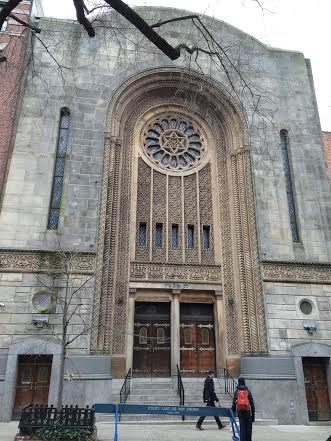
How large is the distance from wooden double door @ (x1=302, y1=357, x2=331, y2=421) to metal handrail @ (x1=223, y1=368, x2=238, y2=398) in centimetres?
284

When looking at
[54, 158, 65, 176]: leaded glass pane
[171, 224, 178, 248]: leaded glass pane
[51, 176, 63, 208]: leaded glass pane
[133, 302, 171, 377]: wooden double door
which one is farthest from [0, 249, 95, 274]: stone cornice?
[171, 224, 178, 248]: leaded glass pane

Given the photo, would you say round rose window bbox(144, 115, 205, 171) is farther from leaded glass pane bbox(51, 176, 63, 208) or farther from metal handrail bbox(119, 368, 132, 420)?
metal handrail bbox(119, 368, 132, 420)

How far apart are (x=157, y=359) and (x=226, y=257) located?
5.28 m

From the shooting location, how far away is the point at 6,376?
13.2 metres

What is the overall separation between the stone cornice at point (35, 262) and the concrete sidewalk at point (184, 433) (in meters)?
5.10

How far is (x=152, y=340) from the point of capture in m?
16.4

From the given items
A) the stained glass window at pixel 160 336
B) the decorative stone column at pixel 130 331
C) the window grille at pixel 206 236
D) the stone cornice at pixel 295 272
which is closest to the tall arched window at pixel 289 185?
the stone cornice at pixel 295 272

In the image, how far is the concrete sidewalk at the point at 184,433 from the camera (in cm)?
1009

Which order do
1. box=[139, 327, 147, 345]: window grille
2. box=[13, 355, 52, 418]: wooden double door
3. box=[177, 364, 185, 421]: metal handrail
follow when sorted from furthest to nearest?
box=[139, 327, 147, 345]: window grille < box=[13, 355, 52, 418]: wooden double door < box=[177, 364, 185, 421]: metal handrail

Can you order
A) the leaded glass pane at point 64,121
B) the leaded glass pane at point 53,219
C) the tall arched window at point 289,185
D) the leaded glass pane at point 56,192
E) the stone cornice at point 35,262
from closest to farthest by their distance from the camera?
the stone cornice at point 35,262 → the leaded glass pane at point 53,219 → the leaded glass pane at point 56,192 → the leaded glass pane at point 64,121 → the tall arched window at point 289,185

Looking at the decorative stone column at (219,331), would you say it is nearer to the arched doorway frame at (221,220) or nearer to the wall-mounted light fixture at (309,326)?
the arched doorway frame at (221,220)

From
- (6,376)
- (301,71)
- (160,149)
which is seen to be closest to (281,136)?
(301,71)

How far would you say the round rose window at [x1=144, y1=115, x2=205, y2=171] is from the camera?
1945cm

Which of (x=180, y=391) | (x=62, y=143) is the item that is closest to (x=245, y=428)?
(x=180, y=391)
